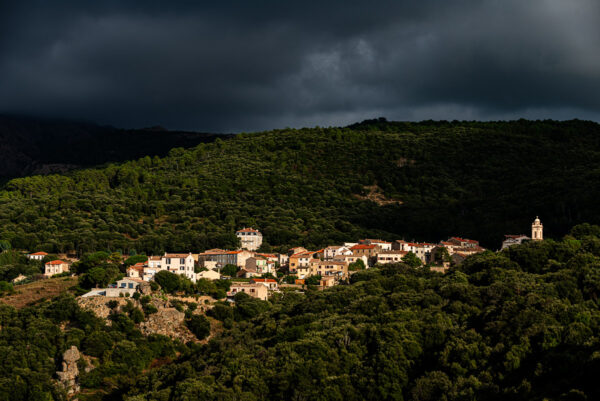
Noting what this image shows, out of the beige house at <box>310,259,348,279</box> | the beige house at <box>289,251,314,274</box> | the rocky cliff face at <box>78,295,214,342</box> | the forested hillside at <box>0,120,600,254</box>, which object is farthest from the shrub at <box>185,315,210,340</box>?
the forested hillside at <box>0,120,600,254</box>

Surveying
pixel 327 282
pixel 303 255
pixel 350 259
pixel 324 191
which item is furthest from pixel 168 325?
pixel 324 191

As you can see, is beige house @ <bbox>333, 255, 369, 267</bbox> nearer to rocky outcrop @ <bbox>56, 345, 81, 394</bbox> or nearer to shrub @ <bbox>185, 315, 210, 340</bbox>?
shrub @ <bbox>185, 315, 210, 340</bbox>

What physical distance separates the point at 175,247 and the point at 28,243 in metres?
16.8

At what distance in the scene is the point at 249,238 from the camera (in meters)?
87.4

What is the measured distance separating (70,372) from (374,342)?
21750mm

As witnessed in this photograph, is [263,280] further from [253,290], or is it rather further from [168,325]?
[168,325]

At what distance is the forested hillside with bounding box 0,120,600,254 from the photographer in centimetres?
8875

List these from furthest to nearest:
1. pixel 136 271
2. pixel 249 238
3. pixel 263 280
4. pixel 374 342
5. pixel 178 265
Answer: pixel 249 238, pixel 178 265, pixel 263 280, pixel 136 271, pixel 374 342

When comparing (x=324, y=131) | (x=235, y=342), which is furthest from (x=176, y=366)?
(x=324, y=131)

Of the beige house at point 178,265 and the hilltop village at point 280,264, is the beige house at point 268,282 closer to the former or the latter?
the hilltop village at point 280,264

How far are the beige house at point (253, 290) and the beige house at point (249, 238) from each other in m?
22.0

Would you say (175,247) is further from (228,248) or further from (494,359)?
(494,359)

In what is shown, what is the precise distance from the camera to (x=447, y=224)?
98.4 meters

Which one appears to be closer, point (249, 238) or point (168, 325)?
point (168, 325)
